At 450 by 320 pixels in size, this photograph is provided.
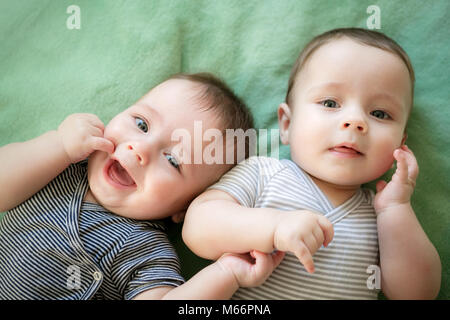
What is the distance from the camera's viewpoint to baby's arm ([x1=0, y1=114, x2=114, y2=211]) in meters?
1.17

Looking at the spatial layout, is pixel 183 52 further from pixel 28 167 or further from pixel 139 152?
pixel 28 167

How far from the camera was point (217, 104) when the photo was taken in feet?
4.22

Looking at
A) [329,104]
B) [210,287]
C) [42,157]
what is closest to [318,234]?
[210,287]

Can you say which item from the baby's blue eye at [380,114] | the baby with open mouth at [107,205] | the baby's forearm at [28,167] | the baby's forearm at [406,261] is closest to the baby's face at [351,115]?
the baby's blue eye at [380,114]

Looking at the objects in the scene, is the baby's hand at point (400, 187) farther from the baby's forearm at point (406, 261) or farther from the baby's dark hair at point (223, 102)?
the baby's dark hair at point (223, 102)

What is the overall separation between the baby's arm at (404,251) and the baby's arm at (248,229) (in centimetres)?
23

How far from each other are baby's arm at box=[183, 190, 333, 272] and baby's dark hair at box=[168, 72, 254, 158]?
239 millimetres

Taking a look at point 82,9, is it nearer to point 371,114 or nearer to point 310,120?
point 310,120

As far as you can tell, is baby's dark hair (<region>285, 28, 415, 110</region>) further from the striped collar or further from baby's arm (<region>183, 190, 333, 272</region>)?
baby's arm (<region>183, 190, 333, 272</region>)

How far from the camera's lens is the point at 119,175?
121 centimetres

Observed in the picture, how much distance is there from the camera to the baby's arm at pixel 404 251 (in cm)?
114

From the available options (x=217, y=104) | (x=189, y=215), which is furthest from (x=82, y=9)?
(x=189, y=215)
